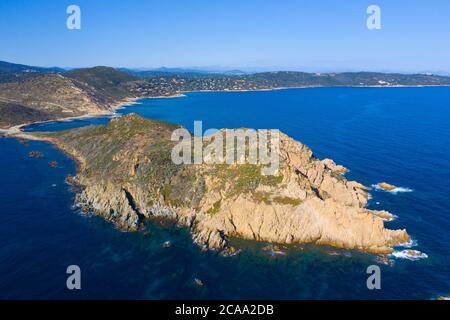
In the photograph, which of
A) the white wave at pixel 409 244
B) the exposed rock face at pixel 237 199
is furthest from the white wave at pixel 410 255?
the white wave at pixel 409 244

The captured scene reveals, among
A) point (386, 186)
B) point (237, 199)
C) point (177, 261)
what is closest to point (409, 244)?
point (386, 186)

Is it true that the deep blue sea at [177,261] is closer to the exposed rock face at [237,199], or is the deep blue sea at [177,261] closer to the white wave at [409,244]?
the white wave at [409,244]

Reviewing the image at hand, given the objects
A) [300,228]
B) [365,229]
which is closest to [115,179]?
[300,228]

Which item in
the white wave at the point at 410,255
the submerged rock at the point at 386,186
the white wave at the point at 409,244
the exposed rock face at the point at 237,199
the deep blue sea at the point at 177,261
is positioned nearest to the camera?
the deep blue sea at the point at 177,261

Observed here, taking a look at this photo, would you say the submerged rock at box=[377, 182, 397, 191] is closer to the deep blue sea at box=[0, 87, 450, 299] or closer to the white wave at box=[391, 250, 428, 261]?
the deep blue sea at box=[0, 87, 450, 299]

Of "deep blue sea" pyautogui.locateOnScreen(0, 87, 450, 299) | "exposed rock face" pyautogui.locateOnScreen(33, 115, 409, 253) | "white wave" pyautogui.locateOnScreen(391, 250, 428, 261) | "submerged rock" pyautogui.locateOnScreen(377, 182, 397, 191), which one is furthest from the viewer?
"submerged rock" pyautogui.locateOnScreen(377, 182, 397, 191)

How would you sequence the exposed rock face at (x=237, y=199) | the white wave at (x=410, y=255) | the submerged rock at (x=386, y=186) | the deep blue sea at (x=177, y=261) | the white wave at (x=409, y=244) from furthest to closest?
the submerged rock at (x=386, y=186) < the exposed rock face at (x=237, y=199) < the white wave at (x=409, y=244) < the white wave at (x=410, y=255) < the deep blue sea at (x=177, y=261)

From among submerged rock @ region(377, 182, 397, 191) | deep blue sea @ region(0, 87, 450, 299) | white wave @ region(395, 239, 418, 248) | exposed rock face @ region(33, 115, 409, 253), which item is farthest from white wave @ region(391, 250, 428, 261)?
submerged rock @ region(377, 182, 397, 191)
